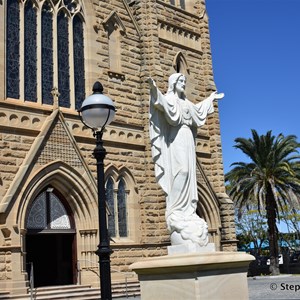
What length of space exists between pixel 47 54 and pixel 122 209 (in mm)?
6354

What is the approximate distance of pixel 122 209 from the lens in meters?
20.9

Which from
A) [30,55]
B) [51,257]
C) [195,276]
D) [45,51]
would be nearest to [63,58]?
[45,51]

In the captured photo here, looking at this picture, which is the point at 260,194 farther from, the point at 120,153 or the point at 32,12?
the point at 32,12

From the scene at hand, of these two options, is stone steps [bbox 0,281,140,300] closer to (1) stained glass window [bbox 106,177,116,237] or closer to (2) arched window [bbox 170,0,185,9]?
(1) stained glass window [bbox 106,177,116,237]

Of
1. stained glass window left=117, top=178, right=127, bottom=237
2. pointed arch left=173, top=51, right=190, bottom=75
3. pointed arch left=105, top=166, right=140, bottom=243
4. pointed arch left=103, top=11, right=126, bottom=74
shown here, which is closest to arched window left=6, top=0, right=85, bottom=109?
pointed arch left=103, top=11, right=126, bottom=74

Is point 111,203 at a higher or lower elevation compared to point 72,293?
higher

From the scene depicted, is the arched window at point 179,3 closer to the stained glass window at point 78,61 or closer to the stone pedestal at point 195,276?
the stained glass window at point 78,61

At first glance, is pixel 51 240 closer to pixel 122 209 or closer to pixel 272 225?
pixel 122 209

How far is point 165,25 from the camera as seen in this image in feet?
79.3

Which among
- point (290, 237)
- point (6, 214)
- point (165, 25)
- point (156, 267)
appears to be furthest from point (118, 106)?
point (290, 237)

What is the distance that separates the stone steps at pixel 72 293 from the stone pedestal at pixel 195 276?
32.5 feet

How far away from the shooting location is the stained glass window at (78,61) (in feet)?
67.9

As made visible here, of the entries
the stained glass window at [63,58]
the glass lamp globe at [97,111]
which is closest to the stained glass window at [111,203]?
the stained glass window at [63,58]

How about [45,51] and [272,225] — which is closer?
[45,51]
